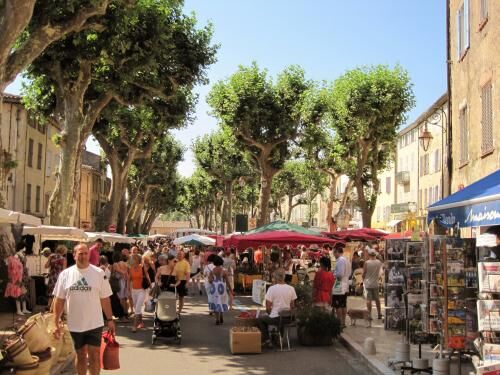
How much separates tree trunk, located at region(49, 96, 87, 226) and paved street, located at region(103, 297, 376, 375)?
8608 mm

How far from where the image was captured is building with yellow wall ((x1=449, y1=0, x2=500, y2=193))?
14203 millimetres

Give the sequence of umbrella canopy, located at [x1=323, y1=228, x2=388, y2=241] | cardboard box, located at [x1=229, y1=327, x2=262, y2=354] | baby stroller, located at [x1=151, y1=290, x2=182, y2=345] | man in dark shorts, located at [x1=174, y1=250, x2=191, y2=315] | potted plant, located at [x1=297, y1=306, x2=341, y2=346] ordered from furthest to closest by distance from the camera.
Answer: umbrella canopy, located at [x1=323, y1=228, x2=388, y2=241] < man in dark shorts, located at [x1=174, y1=250, x2=191, y2=315] < potted plant, located at [x1=297, y1=306, x2=341, y2=346] < baby stroller, located at [x1=151, y1=290, x2=182, y2=345] < cardboard box, located at [x1=229, y1=327, x2=262, y2=354]

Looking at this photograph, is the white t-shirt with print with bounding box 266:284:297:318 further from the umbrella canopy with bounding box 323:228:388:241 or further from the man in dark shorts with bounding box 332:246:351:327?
the umbrella canopy with bounding box 323:228:388:241

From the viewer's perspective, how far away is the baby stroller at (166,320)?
12.2m

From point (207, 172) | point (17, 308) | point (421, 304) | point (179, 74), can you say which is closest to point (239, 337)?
point (421, 304)

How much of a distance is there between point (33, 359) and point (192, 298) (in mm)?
16179

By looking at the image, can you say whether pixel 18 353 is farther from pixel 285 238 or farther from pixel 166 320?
pixel 285 238

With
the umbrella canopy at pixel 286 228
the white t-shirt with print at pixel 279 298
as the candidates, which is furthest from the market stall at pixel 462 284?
the umbrella canopy at pixel 286 228

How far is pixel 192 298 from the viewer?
2345cm

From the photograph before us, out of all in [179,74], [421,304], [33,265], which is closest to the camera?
[421,304]

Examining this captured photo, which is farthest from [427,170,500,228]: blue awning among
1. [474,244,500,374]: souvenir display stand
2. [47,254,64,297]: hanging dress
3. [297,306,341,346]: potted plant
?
[47,254,64,297]: hanging dress

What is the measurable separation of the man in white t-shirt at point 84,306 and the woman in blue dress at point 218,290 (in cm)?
793

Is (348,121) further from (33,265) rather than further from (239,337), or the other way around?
(239,337)

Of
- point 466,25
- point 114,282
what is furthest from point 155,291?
point 466,25
